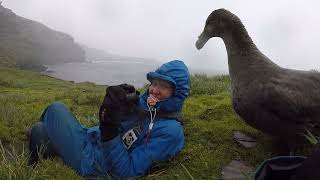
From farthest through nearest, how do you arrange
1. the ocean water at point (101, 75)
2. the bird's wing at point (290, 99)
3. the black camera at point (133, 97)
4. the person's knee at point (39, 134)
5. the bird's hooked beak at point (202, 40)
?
the ocean water at point (101, 75) < the bird's hooked beak at point (202, 40) < the person's knee at point (39, 134) < the black camera at point (133, 97) < the bird's wing at point (290, 99)

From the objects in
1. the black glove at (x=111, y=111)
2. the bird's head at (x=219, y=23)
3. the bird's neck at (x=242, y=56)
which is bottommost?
the black glove at (x=111, y=111)

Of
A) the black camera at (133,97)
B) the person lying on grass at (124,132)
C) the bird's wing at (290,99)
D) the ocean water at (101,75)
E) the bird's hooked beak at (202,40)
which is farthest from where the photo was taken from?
the ocean water at (101,75)

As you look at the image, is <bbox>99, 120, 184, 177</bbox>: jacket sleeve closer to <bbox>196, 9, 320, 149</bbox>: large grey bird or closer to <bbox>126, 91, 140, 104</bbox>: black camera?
<bbox>126, 91, 140, 104</bbox>: black camera

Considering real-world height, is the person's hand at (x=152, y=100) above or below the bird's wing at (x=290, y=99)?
below

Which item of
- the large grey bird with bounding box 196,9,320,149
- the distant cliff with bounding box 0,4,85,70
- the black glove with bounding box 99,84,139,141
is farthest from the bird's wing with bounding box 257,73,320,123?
the distant cliff with bounding box 0,4,85,70

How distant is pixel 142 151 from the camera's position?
5.65 metres

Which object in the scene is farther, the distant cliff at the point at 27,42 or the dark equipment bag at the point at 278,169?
the distant cliff at the point at 27,42

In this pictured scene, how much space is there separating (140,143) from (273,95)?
1671mm

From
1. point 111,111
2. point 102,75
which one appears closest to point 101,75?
point 102,75

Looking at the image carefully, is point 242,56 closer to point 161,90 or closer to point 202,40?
point 202,40

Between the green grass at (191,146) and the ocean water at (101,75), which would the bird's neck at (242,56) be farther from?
the ocean water at (101,75)

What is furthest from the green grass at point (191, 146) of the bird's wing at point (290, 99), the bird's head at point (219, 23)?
the bird's head at point (219, 23)

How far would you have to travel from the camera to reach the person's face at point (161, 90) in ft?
19.4

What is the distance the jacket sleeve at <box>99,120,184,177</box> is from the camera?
5473 mm
